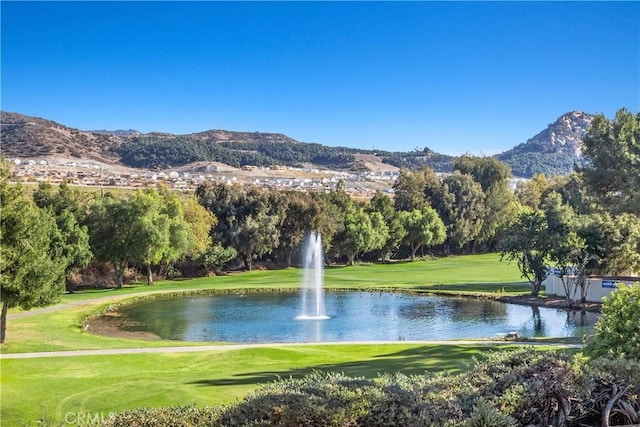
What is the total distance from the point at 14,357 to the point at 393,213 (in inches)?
2354

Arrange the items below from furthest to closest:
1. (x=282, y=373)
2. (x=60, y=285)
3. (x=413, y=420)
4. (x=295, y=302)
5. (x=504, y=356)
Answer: (x=295, y=302) < (x=60, y=285) < (x=282, y=373) < (x=504, y=356) < (x=413, y=420)

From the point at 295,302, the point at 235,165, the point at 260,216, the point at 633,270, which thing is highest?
the point at 235,165

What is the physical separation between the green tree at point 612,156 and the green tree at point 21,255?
108 ft

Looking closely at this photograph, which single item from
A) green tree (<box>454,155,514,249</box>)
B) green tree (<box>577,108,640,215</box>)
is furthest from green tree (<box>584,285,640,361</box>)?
green tree (<box>454,155,514,249</box>)

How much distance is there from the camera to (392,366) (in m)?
18.9

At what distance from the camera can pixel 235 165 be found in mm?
193250

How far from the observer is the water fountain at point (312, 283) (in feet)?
128

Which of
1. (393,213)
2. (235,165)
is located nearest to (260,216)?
(393,213)

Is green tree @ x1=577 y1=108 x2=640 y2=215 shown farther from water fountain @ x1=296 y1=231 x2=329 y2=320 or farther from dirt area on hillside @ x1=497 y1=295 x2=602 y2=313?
water fountain @ x1=296 y1=231 x2=329 y2=320

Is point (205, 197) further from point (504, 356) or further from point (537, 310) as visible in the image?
point (504, 356)

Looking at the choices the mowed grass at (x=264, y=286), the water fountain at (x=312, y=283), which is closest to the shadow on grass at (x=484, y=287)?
the mowed grass at (x=264, y=286)

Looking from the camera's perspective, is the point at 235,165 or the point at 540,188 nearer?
the point at 540,188

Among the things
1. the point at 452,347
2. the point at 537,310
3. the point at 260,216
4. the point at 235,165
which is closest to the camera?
the point at 452,347

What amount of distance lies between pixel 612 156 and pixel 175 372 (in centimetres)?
3372
